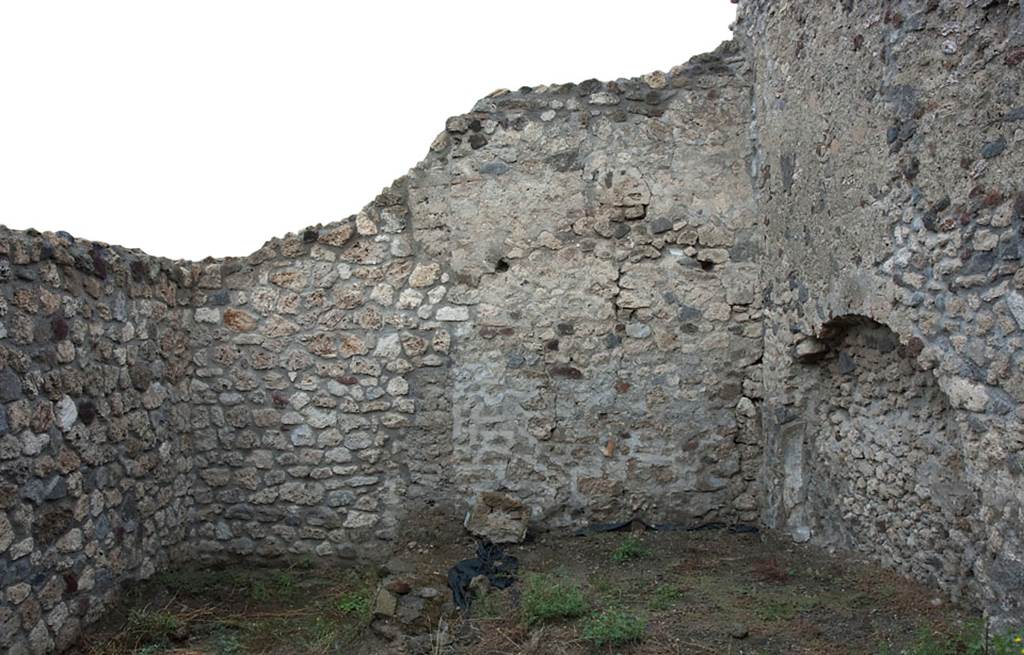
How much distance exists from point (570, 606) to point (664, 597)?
0.55 m

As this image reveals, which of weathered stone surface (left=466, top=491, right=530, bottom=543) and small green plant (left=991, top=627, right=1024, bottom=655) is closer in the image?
small green plant (left=991, top=627, right=1024, bottom=655)

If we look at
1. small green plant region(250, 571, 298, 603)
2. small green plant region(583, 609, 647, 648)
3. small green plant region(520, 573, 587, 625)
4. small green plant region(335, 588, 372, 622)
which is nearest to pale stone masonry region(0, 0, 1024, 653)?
small green plant region(250, 571, 298, 603)

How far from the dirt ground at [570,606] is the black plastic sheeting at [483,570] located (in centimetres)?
6

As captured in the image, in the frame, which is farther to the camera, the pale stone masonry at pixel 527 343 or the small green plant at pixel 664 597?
the pale stone masonry at pixel 527 343

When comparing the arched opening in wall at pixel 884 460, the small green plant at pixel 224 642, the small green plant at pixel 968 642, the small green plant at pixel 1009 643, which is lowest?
the small green plant at pixel 224 642

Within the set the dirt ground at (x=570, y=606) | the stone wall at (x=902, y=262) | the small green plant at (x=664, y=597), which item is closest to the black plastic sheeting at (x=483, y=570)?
the dirt ground at (x=570, y=606)

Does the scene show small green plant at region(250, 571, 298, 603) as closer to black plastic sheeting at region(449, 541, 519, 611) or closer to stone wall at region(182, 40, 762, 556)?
stone wall at region(182, 40, 762, 556)

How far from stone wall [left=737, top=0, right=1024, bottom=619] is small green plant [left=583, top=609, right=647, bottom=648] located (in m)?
1.38

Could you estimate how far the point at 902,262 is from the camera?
3.65 meters

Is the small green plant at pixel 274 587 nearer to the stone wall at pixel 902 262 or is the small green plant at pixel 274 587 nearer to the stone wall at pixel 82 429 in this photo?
the stone wall at pixel 82 429

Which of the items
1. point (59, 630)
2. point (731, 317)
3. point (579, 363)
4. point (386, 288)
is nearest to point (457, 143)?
point (386, 288)

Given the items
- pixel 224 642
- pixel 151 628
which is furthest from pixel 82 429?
pixel 224 642

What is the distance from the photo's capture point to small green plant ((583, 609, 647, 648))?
3.50 m

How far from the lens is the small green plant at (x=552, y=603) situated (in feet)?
12.6
